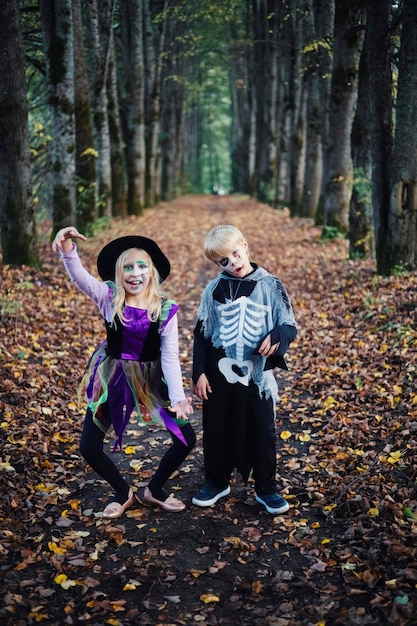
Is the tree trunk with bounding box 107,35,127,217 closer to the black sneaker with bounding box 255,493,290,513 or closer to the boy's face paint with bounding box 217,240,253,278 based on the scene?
the boy's face paint with bounding box 217,240,253,278

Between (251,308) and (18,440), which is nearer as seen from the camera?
(251,308)

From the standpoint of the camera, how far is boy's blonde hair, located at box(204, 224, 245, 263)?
172 inches

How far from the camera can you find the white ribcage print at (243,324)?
4.55 metres

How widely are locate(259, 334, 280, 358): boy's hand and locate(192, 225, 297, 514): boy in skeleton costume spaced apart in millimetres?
43

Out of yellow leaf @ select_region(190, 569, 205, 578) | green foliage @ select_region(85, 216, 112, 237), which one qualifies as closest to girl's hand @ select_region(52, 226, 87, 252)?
yellow leaf @ select_region(190, 569, 205, 578)

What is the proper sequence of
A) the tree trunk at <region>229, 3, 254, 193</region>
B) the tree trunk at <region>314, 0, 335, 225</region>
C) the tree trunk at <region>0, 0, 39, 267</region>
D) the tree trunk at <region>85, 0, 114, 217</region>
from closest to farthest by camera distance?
the tree trunk at <region>0, 0, 39, 267</region> < the tree trunk at <region>314, 0, 335, 225</region> < the tree trunk at <region>85, 0, 114, 217</region> < the tree trunk at <region>229, 3, 254, 193</region>

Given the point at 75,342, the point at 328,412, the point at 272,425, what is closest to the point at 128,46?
the point at 75,342

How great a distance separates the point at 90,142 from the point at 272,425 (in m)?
12.4

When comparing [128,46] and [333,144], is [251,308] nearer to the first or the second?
[333,144]

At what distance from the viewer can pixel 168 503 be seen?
15.8 feet

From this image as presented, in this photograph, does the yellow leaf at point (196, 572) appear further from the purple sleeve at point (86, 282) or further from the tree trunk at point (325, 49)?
the tree trunk at point (325, 49)

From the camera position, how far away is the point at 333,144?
48.2 feet

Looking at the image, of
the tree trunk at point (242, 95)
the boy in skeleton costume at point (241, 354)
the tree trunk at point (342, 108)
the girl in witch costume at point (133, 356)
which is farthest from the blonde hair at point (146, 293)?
the tree trunk at point (242, 95)

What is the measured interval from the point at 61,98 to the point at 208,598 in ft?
36.1
